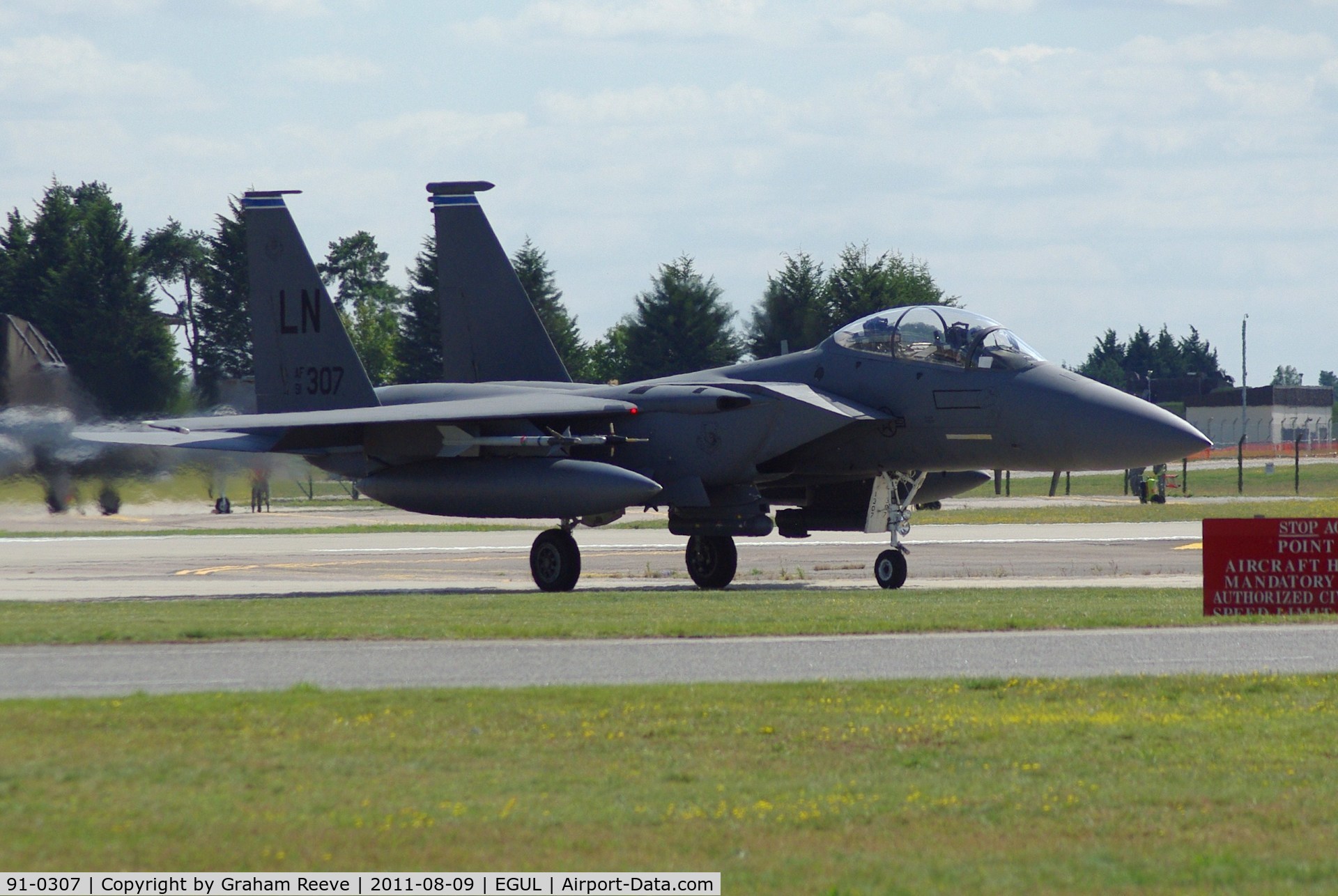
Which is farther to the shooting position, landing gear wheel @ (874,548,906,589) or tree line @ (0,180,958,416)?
tree line @ (0,180,958,416)

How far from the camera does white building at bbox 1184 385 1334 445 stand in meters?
120

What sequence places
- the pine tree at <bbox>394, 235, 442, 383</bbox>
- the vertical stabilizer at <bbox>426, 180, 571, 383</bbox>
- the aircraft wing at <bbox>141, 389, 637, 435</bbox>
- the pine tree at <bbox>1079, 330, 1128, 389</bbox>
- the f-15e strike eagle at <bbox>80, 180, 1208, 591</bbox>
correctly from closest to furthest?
the f-15e strike eagle at <bbox>80, 180, 1208, 591</bbox> < the aircraft wing at <bbox>141, 389, 637, 435</bbox> < the vertical stabilizer at <bbox>426, 180, 571, 383</bbox> < the pine tree at <bbox>394, 235, 442, 383</bbox> < the pine tree at <bbox>1079, 330, 1128, 389</bbox>

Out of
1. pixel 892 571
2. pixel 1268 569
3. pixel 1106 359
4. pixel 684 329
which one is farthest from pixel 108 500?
pixel 1106 359

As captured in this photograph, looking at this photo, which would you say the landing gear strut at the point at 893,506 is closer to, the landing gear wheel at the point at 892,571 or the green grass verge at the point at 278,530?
the landing gear wheel at the point at 892,571

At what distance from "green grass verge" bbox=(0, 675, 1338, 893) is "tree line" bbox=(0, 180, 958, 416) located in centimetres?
2362

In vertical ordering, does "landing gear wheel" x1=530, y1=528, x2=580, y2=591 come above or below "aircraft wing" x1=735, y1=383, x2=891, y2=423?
below

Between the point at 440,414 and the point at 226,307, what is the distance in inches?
1617

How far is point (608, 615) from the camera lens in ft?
54.5

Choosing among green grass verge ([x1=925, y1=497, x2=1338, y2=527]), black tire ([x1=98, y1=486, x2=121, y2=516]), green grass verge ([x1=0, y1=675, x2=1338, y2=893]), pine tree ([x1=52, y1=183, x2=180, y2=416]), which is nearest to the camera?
green grass verge ([x1=0, y1=675, x2=1338, y2=893])

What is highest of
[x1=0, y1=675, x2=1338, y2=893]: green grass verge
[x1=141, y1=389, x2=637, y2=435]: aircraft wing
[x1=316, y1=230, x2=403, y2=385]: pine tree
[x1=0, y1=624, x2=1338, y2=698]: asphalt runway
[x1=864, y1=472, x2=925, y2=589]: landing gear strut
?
[x1=316, y1=230, x2=403, y2=385]: pine tree

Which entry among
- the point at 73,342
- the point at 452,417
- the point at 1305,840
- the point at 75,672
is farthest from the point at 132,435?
the point at 73,342

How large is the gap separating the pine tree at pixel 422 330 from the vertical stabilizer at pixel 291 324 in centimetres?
4892

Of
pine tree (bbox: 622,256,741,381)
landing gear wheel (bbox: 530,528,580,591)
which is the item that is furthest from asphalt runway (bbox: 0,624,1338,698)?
pine tree (bbox: 622,256,741,381)

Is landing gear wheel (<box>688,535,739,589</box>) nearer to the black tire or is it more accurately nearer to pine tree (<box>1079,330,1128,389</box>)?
the black tire
